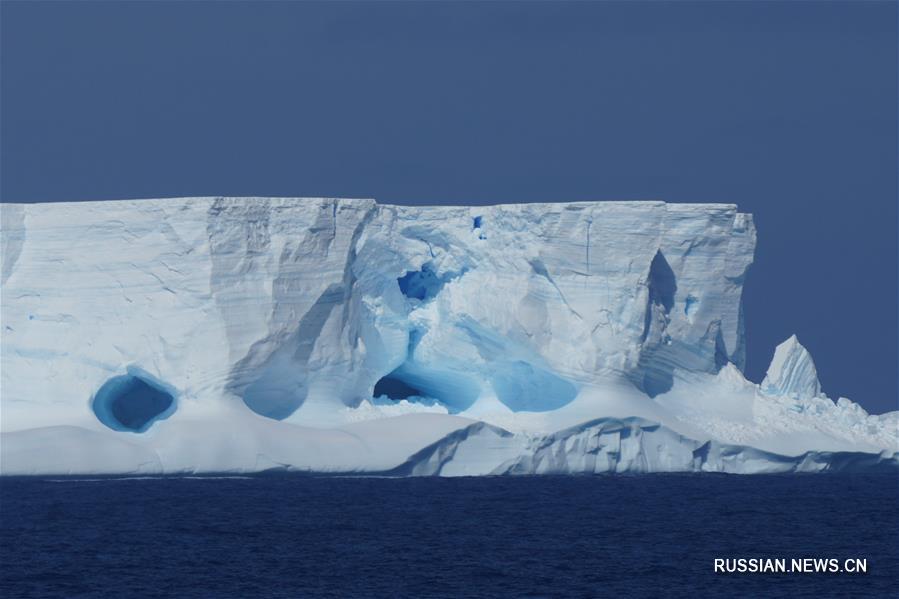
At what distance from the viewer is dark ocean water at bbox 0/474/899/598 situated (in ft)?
62.2

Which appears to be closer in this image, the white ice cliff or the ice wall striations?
the white ice cliff

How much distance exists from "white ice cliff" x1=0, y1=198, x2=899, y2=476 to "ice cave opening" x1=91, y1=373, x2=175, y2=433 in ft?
0.12

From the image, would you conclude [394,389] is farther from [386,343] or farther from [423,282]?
[386,343]

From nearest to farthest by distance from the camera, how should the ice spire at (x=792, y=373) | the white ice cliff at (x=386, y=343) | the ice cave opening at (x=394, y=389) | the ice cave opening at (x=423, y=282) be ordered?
the white ice cliff at (x=386, y=343)
the ice cave opening at (x=423, y=282)
the ice spire at (x=792, y=373)
the ice cave opening at (x=394, y=389)

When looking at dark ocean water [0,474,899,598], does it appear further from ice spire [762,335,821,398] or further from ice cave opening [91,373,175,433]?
ice spire [762,335,821,398]

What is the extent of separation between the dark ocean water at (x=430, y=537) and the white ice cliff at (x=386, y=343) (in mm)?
704

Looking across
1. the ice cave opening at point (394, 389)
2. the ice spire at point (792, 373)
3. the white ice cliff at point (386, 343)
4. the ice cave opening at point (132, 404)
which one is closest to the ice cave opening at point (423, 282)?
the white ice cliff at point (386, 343)

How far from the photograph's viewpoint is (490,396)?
92.8 ft

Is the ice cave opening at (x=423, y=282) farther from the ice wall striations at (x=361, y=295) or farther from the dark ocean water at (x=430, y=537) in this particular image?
the dark ocean water at (x=430, y=537)

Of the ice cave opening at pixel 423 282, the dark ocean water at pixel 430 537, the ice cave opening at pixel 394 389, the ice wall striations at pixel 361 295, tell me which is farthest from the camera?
the ice cave opening at pixel 394 389

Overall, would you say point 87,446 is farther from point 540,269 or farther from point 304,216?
point 540,269

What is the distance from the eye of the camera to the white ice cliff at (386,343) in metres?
26.2

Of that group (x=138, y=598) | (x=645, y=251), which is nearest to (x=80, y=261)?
(x=645, y=251)

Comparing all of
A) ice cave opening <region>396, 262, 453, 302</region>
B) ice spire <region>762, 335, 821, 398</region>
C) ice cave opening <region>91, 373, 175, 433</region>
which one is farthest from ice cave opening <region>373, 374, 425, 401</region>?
ice spire <region>762, 335, 821, 398</region>
